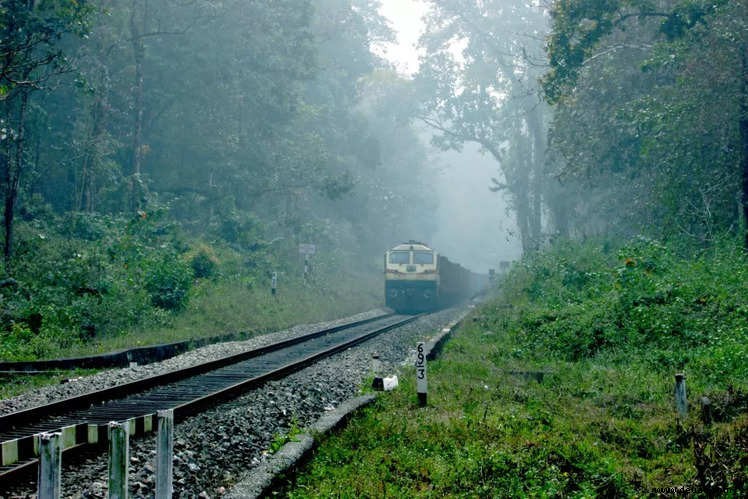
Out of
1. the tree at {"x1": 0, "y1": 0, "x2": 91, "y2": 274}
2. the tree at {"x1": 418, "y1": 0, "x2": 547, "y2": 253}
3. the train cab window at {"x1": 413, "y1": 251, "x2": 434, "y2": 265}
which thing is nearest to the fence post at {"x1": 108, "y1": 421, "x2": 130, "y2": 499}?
the tree at {"x1": 0, "y1": 0, "x2": 91, "y2": 274}

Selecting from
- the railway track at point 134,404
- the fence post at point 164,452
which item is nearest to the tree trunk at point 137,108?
the railway track at point 134,404

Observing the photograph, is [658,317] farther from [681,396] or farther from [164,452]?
[164,452]

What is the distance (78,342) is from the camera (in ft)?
43.8

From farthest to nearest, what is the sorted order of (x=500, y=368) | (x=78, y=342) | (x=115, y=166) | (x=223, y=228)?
1. (x=223, y=228)
2. (x=115, y=166)
3. (x=78, y=342)
4. (x=500, y=368)

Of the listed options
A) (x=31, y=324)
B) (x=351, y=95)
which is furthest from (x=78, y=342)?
(x=351, y=95)

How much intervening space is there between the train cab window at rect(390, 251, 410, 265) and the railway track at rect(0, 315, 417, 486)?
53.1 feet

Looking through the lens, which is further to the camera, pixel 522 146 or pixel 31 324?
pixel 522 146

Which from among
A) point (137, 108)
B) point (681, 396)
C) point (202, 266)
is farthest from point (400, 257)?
point (681, 396)

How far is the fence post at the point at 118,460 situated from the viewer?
3213mm

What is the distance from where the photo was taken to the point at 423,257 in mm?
29312

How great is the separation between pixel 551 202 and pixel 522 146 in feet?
19.0

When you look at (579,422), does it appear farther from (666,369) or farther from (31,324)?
(31,324)

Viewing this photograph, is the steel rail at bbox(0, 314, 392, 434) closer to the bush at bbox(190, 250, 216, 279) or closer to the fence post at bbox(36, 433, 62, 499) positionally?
the fence post at bbox(36, 433, 62, 499)

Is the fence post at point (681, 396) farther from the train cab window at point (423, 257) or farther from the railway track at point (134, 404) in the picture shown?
the train cab window at point (423, 257)
